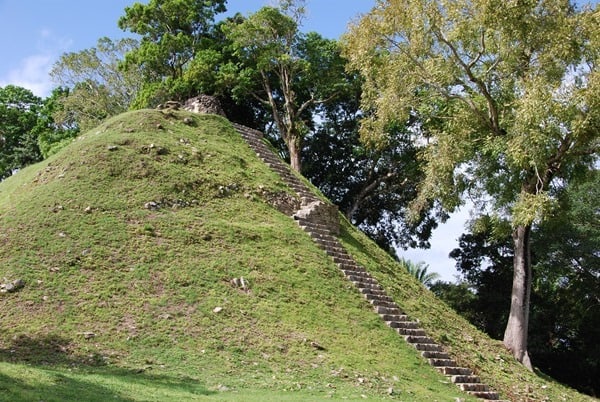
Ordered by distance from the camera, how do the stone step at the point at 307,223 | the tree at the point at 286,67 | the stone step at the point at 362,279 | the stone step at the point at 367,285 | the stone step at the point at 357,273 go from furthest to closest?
the tree at the point at 286,67 → the stone step at the point at 307,223 → the stone step at the point at 357,273 → the stone step at the point at 362,279 → the stone step at the point at 367,285

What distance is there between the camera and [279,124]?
28.3 metres

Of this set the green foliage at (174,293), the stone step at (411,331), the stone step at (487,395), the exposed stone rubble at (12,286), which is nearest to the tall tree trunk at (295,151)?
the green foliage at (174,293)

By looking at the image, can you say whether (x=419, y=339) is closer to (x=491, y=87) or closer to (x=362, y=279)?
(x=362, y=279)

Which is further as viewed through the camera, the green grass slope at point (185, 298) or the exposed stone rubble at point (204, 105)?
the exposed stone rubble at point (204, 105)

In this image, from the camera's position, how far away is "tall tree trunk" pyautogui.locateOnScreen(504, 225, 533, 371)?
17.4m

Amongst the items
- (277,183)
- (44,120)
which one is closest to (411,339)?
(277,183)

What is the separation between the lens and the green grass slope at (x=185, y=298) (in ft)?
33.2

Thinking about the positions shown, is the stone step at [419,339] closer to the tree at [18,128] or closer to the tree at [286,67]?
the tree at [286,67]

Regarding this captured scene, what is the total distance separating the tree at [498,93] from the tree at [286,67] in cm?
811

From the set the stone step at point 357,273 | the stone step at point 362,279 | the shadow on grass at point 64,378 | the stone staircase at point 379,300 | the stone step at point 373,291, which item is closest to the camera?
the shadow on grass at point 64,378

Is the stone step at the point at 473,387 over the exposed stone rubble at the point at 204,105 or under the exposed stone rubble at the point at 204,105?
under

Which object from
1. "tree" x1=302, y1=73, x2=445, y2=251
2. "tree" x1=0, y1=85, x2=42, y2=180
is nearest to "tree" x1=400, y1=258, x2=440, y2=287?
"tree" x1=302, y1=73, x2=445, y2=251

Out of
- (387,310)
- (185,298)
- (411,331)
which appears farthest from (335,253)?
(185,298)

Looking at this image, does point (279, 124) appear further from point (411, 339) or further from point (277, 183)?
point (411, 339)
